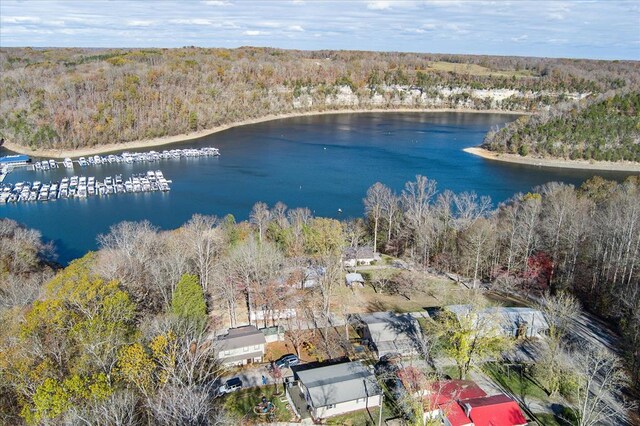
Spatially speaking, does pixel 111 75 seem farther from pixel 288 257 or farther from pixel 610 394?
pixel 610 394

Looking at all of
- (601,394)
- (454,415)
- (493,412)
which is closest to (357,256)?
(454,415)

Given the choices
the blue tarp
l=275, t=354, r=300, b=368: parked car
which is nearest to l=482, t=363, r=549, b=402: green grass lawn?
l=275, t=354, r=300, b=368: parked car

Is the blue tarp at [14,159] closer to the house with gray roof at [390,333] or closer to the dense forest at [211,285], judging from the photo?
the dense forest at [211,285]

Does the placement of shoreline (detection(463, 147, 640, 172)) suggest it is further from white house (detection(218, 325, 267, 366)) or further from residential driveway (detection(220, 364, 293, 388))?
residential driveway (detection(220, 364, 293, 388))

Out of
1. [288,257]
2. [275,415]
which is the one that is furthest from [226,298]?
[275,415]

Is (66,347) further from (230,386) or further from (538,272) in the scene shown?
(538,272)

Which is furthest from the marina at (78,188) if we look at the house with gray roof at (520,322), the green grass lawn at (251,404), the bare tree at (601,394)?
the bare tree at (601,394)
